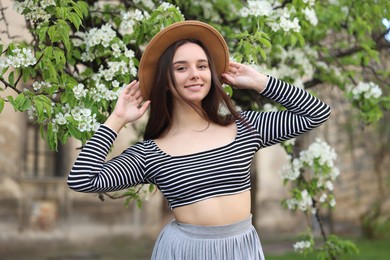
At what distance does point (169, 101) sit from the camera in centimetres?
282

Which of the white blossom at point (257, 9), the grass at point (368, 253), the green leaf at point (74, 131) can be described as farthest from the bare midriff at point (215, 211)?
the grass at point (368, 253)

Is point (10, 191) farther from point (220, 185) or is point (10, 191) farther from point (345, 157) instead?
point (220, 185)

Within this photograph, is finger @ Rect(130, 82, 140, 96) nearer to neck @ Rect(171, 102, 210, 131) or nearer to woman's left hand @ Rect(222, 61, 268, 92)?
neck @ Rect(171, 102, 210, 131)

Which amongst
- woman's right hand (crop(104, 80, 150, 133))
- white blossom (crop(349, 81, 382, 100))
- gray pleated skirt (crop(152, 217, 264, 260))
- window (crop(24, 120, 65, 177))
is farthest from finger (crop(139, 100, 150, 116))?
window (crop(24, 120, 65, 177))

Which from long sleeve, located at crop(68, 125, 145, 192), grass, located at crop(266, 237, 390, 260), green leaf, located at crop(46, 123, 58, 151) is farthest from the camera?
grass, located at crop(266, 237, 390, 260)

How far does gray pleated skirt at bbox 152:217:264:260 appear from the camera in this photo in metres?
2.57

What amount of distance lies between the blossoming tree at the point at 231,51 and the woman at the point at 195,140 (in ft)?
1.77

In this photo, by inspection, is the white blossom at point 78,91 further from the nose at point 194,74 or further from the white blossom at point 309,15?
the white blossom at point 309,15

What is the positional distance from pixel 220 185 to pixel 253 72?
0.55 m

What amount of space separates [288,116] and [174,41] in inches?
22.2

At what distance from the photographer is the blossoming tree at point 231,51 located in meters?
3.29

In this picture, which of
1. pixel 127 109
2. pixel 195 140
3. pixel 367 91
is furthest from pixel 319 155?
pixel 127 109

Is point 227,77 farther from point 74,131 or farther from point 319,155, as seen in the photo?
point 319,155

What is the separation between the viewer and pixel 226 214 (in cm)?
259
